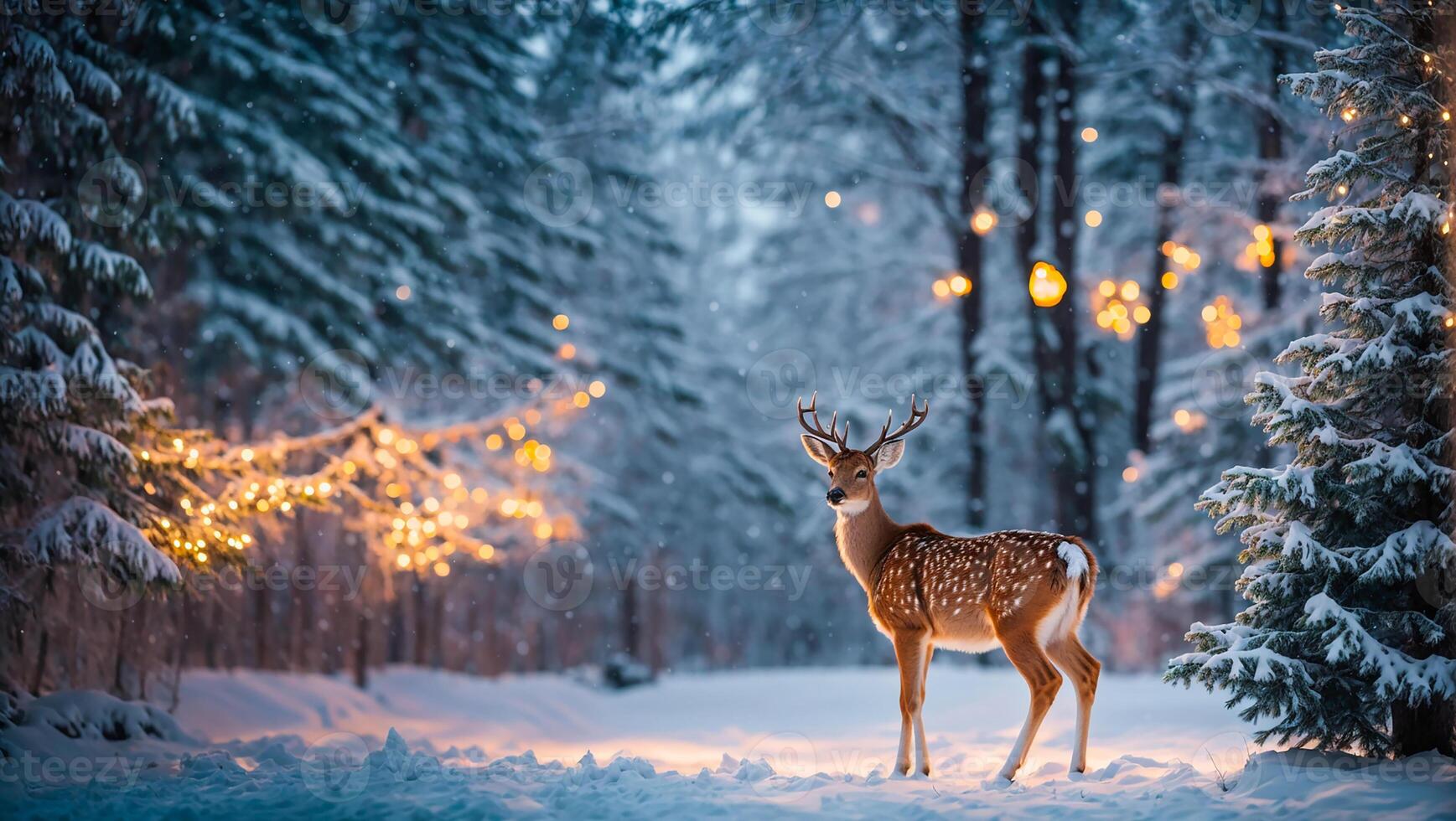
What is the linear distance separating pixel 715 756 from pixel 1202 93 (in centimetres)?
1236

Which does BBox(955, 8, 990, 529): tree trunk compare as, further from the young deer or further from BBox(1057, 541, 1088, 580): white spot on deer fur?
BBox(1057, 541, 1088, 580): white spot on deer fur

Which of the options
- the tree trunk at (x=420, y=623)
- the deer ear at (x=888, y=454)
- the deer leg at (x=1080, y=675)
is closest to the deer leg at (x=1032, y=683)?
the deer leg at (x=1080, y=675)

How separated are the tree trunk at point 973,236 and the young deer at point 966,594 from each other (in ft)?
23.4

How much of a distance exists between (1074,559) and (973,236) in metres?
8.98

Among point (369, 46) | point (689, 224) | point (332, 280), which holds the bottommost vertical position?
point (332, 280)

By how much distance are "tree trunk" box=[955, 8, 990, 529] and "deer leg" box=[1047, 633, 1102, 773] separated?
25.2 ft

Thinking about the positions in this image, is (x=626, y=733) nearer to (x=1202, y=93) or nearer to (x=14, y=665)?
(x=14, y=665)

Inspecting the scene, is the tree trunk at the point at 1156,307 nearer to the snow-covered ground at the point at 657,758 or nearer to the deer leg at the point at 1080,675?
the snow-covered ground at the point at 657,758

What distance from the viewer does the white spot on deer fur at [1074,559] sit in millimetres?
6180

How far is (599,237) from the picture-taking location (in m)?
16.1

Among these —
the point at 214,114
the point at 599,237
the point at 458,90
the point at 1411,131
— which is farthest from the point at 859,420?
the point at 1411,131

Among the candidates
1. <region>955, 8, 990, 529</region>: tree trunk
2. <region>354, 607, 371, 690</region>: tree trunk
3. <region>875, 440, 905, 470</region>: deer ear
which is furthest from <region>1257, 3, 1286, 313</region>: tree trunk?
<region>354, 607, 371, 690</region>: tree trunk

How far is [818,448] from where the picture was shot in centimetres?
746

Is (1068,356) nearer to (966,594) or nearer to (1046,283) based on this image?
(1046,283)
